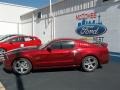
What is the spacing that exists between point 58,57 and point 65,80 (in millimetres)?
1842

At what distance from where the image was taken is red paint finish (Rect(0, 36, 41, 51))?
679 inches

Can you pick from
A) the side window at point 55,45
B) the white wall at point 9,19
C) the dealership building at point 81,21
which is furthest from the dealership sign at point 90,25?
the white wall at point 9,19

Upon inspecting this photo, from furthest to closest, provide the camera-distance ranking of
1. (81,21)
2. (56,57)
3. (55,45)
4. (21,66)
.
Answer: (81,21)
(55,45)
(56,57)
(21,66)

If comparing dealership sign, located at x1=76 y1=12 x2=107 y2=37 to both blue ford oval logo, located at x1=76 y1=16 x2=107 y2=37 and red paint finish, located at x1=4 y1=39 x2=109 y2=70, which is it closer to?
blue ford oval logo, located at x1=76 y1=16 x2=107 y2=37

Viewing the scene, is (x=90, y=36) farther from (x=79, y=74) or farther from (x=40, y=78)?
(x=40, y=78)

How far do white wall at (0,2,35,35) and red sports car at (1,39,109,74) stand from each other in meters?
19.8

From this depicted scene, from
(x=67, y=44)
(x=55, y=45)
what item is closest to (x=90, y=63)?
(x=67, y=44)

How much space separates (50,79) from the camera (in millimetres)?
10094

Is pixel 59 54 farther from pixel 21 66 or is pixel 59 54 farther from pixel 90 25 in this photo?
pixel 90 25

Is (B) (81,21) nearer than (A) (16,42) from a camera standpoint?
Yes

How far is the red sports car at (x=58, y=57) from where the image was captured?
37.1ft

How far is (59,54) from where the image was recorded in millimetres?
11477

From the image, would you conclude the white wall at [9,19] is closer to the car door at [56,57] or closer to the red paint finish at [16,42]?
the red paint finish at [16,42]

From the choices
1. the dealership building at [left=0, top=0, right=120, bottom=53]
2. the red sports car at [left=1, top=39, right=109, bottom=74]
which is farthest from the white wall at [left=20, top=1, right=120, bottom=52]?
the red sports car at [left=1, top=39, right=109, bottom=74]
